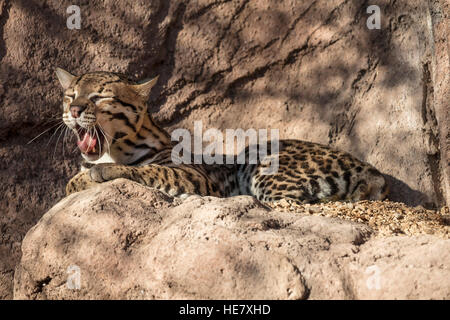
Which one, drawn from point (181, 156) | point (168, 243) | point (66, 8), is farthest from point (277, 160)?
point (168, 243)

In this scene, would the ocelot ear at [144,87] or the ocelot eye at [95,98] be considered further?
the ocelot ear at [144,87]

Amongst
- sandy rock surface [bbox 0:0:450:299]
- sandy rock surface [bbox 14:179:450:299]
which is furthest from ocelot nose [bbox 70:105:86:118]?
sandy rock surface [bbox 14:179:450:299]

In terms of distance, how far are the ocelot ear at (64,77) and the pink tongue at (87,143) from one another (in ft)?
2.36

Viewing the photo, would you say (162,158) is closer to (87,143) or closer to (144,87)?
(144,87)

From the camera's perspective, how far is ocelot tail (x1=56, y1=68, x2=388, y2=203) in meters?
6.84

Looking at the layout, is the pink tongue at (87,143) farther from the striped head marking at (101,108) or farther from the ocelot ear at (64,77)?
the ocelot ear at (64,77)

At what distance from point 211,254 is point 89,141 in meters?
2.87

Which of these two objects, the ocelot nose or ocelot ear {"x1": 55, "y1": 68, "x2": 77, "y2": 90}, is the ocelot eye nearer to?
the ocelot nose

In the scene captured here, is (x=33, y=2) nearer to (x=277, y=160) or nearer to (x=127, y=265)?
(x=277, y=160)

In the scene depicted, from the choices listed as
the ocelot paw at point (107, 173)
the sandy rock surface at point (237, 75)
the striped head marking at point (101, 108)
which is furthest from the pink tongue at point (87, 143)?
the sandy rock surface at point (237, 75)

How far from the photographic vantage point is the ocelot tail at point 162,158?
22.4 ft

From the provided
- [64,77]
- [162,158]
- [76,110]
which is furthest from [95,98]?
[162,158]

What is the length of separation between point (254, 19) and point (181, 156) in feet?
6.08

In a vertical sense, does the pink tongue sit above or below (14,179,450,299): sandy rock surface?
above
